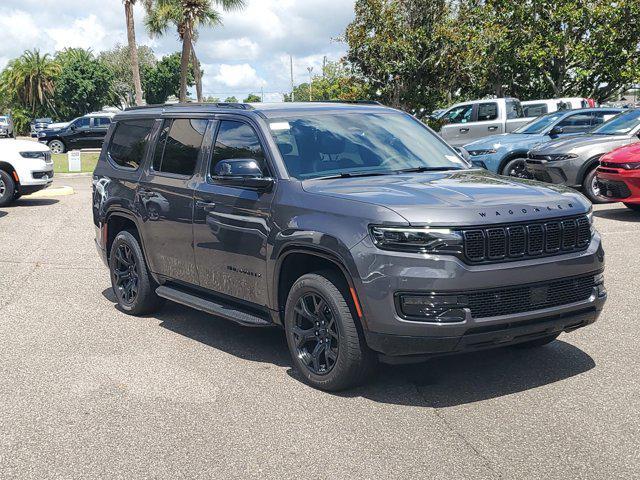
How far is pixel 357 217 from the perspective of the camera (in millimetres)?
4777

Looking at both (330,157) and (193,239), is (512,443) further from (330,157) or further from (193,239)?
(193,239)

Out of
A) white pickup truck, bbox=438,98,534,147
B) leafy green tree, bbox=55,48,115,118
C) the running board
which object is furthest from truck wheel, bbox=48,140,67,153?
leafy green tree, bbox=55,48,115,118

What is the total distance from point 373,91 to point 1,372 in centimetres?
2958

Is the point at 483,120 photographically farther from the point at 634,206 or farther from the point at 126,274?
the point at 126,274

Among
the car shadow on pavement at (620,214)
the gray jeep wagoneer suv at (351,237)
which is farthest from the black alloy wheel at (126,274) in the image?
the car shadow on pavement at (620,214)

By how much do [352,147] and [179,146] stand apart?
5.37 feet

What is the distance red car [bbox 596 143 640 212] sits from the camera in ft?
39.7

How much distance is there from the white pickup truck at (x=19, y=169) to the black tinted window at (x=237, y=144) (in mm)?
11161

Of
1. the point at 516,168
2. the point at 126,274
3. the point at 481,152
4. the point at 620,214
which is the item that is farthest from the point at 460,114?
the point at 126,274

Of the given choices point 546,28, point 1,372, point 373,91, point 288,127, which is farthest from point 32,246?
point 546,28

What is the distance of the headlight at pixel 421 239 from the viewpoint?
14.9 ft

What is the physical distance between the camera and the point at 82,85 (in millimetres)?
83625

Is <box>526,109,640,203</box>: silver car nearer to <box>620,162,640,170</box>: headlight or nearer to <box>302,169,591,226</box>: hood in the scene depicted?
<box>620,162,640,170</box>: headlight

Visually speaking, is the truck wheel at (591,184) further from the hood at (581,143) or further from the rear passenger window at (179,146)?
the rear passenger window at (179,146)
